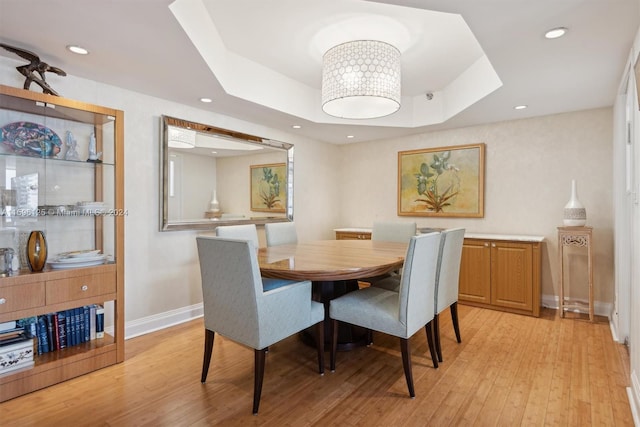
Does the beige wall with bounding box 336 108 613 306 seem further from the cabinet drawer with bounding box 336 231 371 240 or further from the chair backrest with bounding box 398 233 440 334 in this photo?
the chair backrest with bounding box 398 233 440 334

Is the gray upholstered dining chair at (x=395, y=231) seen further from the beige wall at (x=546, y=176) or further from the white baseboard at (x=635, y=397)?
the white baseboard at (x=635, y=397)

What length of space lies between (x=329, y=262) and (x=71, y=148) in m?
2.07

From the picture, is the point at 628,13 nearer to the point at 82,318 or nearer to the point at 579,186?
the point at 579,186

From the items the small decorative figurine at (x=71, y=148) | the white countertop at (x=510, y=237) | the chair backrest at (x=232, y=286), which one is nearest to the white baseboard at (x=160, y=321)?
the chair backrest at (x=232, y=286)

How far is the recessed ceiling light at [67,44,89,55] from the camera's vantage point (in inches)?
83.8

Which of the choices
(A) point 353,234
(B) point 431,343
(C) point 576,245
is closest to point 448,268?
(B) point 431,343

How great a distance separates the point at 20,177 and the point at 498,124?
4.58 m

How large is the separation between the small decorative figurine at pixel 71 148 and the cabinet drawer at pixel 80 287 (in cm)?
89

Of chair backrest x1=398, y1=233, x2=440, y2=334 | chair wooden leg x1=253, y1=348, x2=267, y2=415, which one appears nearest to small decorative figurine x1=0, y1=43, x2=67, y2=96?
chair wooden leg x1=253, y1=348, x2=267, y2=415

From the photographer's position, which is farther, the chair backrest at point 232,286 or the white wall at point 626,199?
the white wall at point 626,199

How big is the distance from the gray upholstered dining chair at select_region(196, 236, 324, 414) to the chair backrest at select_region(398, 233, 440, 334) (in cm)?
59

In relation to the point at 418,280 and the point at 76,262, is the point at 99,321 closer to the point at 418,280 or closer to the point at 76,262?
the point at 76,262

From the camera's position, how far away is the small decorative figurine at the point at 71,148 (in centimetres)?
243

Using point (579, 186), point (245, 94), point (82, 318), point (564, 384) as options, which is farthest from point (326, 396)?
point (579, 186)
